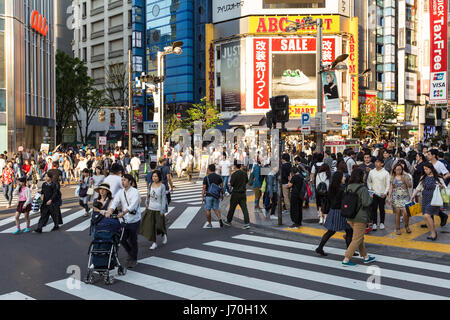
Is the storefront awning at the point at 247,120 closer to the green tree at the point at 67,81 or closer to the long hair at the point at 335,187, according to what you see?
the green tree at the point at 67,81

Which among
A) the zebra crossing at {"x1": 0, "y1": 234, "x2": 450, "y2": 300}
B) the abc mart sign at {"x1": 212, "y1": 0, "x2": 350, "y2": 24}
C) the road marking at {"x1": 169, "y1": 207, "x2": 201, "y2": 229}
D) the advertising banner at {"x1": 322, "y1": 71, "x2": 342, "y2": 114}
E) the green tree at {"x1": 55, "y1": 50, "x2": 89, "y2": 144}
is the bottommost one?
the zebra crossing at {"x1": 0, "y1": 234, "x2": 450, "y2": 300}

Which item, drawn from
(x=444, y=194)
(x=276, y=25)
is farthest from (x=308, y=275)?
(x=276, y=25)

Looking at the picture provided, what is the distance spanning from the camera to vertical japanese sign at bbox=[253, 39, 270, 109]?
50.9 meters

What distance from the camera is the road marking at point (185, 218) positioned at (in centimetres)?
1265

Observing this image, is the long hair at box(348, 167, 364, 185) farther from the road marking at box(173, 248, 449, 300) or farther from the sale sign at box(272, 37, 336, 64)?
the sale sign at box(272, 37, 336, 64)

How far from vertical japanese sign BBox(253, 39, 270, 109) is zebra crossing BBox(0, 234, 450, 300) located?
4277 centimetres

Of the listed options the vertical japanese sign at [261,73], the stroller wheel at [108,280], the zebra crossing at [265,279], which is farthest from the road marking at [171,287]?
the vertical japanese sign at [261,73]

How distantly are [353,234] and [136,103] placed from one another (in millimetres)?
66242

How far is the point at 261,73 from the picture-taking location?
51.4 m

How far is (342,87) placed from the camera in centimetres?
5153

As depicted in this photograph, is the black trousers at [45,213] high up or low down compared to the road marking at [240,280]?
up

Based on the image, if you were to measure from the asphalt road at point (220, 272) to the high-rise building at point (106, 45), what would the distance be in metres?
58.5

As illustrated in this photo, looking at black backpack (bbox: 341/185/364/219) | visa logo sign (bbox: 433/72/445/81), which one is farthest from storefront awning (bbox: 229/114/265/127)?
black backpack (bbox: 341/185/364/219)
